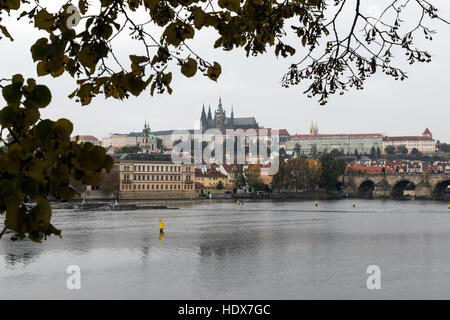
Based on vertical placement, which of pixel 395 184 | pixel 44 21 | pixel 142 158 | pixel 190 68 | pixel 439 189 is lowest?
pixel 439 189

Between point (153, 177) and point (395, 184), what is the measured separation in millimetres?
45283

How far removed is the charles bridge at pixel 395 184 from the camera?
343 ft

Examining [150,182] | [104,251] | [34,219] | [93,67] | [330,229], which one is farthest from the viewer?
[150,182]

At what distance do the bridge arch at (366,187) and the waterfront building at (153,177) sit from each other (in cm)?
3490

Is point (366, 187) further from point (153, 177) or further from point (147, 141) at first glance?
point (147, 141)

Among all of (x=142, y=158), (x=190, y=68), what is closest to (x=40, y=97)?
(x=190, y=68)

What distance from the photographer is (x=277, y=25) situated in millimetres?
5230

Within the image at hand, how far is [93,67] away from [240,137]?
575 ft

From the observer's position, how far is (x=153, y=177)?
96562mm

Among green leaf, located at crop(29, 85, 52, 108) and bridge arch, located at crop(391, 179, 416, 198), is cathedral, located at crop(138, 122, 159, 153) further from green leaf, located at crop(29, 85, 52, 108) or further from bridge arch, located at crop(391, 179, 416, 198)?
green leaf, located at crop(29, 85, 52, 108)

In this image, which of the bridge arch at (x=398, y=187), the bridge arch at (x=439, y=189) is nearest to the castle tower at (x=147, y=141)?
the bridge arch at (x=398, y=187)

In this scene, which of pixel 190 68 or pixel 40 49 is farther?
pixel 190 68

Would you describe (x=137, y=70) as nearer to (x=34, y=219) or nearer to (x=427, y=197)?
(x=34, y=219)
